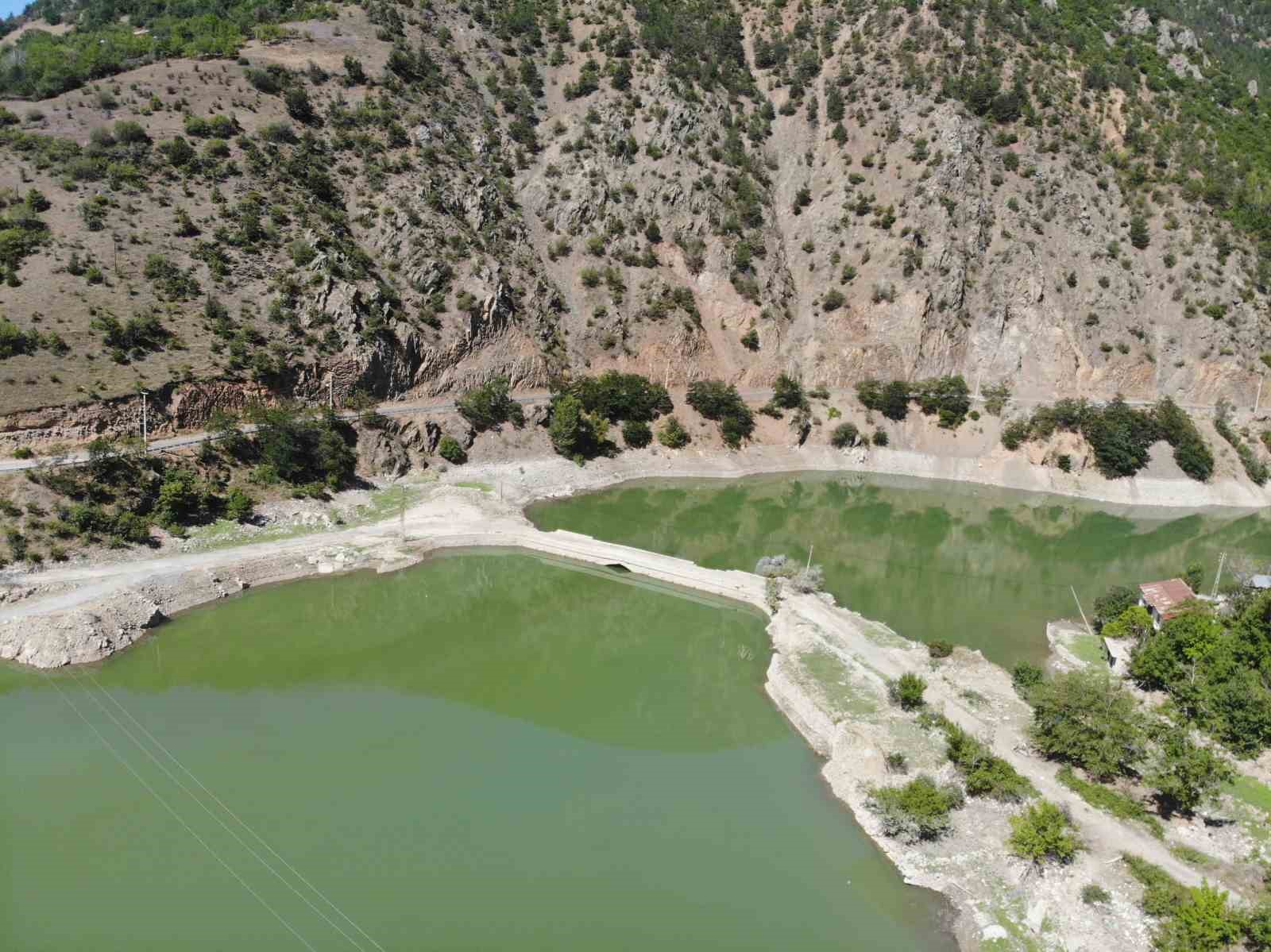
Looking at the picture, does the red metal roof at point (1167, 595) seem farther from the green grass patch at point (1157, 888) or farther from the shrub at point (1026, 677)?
the green grass patch at point (1157, 888)

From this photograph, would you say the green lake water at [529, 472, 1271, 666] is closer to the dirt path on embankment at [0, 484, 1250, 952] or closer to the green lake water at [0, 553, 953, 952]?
the dirt path on embankment at [0, 484, 1250, 952]

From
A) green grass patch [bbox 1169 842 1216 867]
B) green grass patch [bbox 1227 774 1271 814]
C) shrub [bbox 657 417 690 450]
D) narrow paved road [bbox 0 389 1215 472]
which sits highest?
narrow paved road [bbox 0 389 1215 472]

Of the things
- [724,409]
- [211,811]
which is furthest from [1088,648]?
[211,811]

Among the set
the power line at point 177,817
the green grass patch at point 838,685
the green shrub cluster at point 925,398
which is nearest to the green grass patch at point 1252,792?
the green grass patch at point 838,685

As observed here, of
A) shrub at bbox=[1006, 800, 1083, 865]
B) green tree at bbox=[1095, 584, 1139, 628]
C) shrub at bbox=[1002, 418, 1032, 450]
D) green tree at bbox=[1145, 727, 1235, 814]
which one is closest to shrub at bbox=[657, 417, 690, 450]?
shrub at bbox=[1002, 418, 1032, 450]

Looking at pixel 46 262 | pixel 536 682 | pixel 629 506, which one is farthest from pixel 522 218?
pixel 536 682

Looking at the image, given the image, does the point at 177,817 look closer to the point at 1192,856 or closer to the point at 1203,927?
the point at 1203,927
